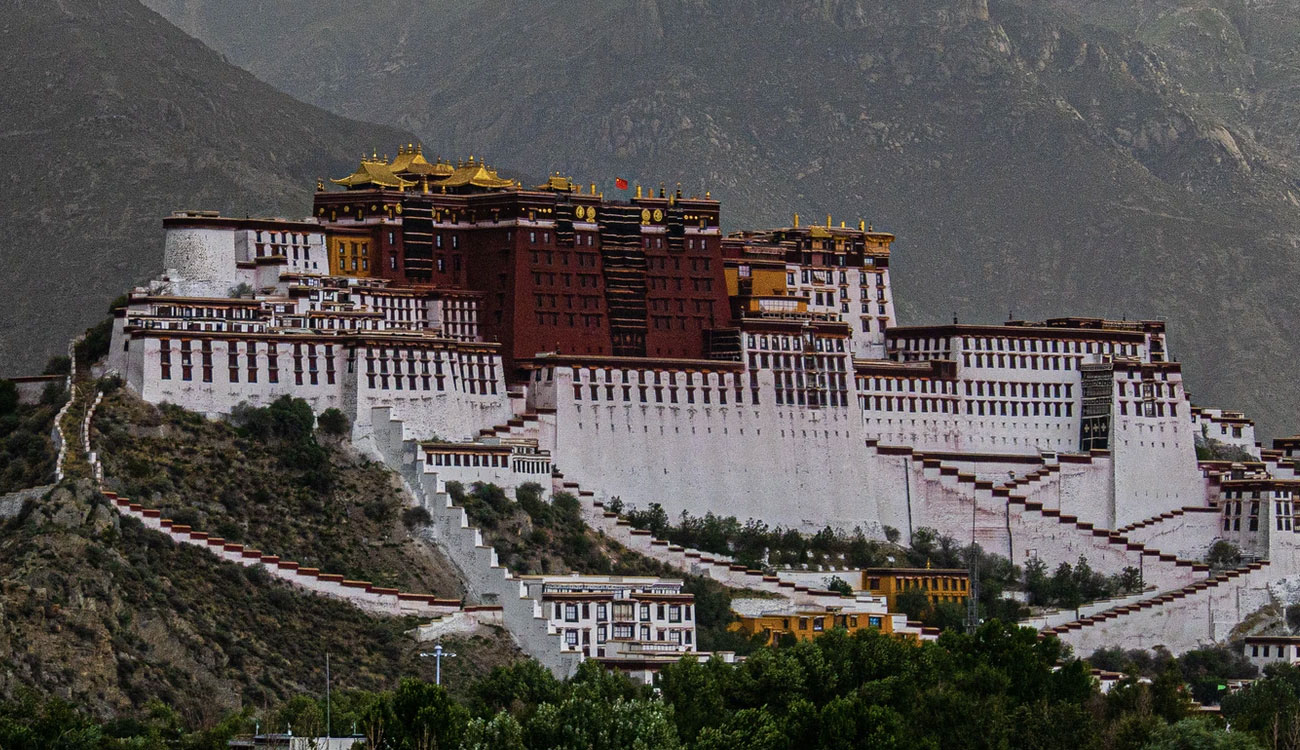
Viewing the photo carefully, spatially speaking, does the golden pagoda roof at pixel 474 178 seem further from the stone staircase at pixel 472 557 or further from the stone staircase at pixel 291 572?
the stone staircase at pixel 291 572

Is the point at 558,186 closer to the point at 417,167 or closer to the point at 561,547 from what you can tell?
the point at 417,167

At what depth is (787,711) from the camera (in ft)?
413

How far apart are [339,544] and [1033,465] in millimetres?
35853

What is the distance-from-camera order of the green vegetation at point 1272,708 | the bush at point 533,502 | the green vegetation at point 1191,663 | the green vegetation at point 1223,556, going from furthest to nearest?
1. the green vegetation at point 1223,556
2. the green vegetation at point 1191,663
3. the bush at point 533,502
4. the green vegetation at point 1272,708

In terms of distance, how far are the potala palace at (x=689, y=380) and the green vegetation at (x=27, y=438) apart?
3.16 metres

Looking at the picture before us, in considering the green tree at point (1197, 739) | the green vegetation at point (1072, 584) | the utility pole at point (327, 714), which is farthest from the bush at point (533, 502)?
the green tree at point (1197, 739)

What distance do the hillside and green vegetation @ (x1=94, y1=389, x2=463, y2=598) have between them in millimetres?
4291

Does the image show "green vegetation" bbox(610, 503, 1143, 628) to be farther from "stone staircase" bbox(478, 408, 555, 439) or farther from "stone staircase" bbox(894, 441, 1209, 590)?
"stone staircase" bbox(478, 408, 555, 439)

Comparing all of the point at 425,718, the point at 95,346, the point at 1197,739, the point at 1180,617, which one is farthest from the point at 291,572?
the point at 1180,617

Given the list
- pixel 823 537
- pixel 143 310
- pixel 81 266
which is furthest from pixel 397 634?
pixel 81 266

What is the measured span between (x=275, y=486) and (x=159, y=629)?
15.1m

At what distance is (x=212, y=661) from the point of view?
5344 inches

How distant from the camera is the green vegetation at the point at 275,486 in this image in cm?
14612

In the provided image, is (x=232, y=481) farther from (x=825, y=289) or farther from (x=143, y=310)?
(x=825, y=289)
